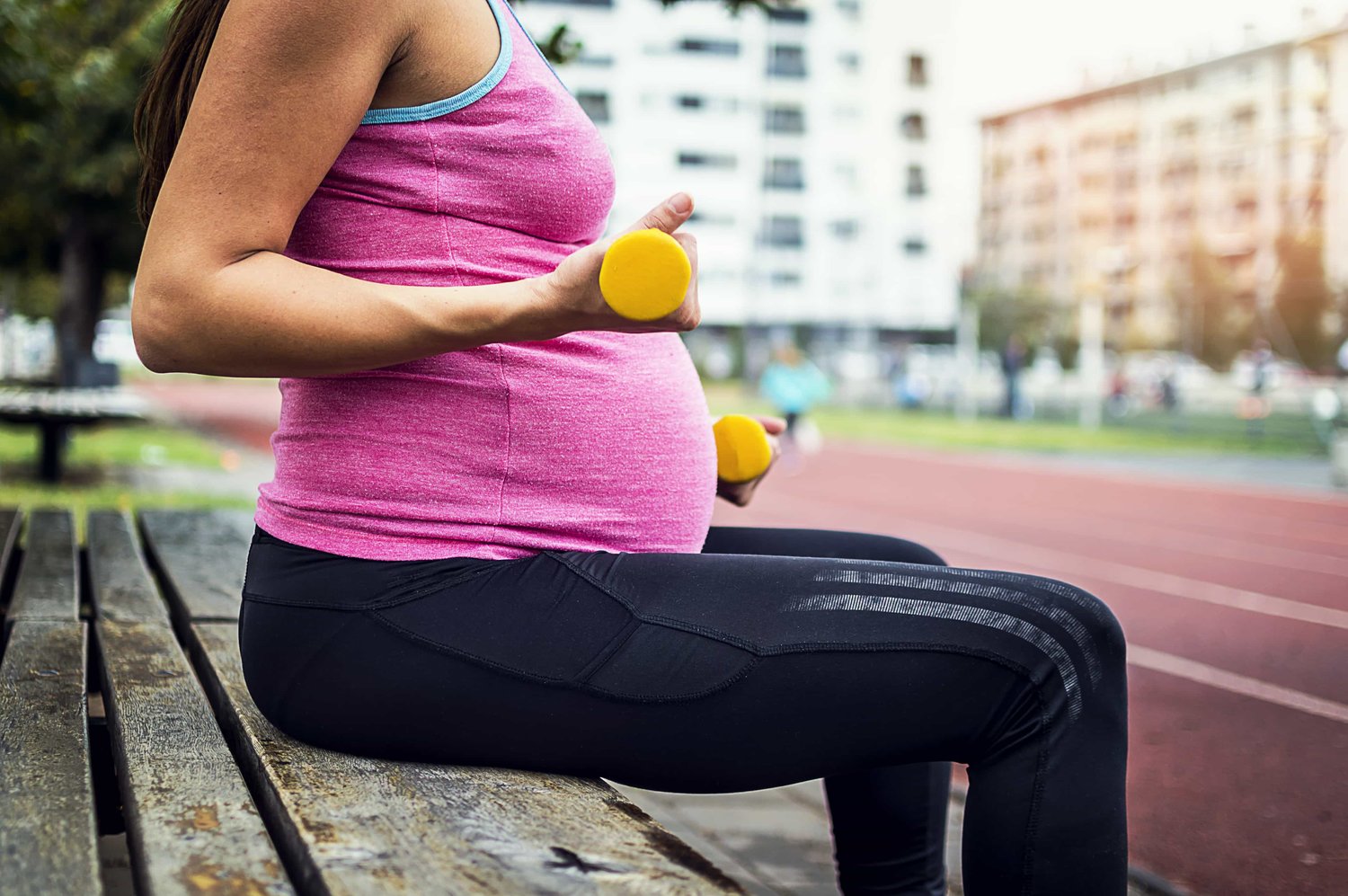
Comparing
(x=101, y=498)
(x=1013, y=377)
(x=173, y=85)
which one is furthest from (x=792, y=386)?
(x=173, y=85)

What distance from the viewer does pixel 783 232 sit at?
6162 cm

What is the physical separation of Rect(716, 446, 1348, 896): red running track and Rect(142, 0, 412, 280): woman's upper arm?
246 cm

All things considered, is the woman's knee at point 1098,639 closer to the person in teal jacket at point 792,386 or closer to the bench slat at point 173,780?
the bench slat at point 173,780

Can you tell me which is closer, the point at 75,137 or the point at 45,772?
the point at 45,772

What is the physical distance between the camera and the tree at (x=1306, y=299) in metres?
24.2

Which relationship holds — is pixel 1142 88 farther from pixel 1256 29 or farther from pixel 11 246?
pixel 11 246

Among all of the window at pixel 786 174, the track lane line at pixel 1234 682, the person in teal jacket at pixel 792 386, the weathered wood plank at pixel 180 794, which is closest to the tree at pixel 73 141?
the weathered wood plank at pixel 180 794

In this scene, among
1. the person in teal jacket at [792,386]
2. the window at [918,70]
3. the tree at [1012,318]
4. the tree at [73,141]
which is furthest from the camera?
the window at [918,70]

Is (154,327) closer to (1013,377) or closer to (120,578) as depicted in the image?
(120,578)

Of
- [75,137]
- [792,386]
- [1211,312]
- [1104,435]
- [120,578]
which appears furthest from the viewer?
[1211,312]

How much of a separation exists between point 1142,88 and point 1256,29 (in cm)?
2290

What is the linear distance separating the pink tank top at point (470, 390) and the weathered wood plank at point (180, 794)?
250 mm

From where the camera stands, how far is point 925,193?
64812 mm

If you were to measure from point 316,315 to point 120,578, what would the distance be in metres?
1.70
